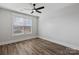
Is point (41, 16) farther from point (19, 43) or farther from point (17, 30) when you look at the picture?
point (19, 43)

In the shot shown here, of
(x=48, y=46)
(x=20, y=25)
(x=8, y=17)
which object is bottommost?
(x=48, y=46)

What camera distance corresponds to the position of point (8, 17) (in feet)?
3.50

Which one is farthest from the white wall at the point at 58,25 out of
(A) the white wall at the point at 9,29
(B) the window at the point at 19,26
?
(B) the window at the point at 19,26

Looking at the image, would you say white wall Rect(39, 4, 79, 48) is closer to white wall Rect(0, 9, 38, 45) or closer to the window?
white wall Rect(0, 9, 38, 45)

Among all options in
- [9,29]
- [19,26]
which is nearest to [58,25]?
[19,26]

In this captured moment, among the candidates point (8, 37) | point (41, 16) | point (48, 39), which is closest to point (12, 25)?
point (8, 37)

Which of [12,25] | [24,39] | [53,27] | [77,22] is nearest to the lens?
[77,22]

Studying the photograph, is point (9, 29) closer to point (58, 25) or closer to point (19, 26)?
point (19, 26)

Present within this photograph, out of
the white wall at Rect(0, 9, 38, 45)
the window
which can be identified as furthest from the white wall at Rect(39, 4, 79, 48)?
the window

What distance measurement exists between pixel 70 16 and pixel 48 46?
0.68 metres

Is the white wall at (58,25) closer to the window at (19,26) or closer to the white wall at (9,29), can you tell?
the white wall at (9,29)

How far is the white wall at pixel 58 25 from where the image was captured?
1.01m

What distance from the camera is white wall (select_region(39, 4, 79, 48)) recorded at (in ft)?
3.31

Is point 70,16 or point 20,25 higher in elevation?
point 70,16
